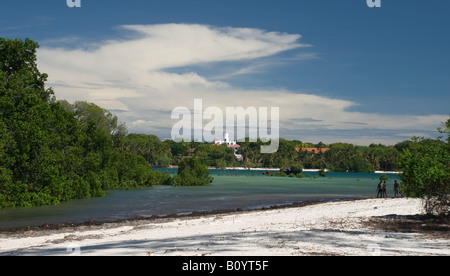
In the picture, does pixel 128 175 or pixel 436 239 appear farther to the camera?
pixel 128 175

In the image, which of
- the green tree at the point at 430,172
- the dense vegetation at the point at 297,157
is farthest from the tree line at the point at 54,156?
the dense vegetation at the point at 297,157

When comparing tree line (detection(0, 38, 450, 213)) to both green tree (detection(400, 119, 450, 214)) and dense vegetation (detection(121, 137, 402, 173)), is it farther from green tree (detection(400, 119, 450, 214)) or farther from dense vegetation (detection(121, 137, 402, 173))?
dense vegetation (detection(121, 137, 402, 173))

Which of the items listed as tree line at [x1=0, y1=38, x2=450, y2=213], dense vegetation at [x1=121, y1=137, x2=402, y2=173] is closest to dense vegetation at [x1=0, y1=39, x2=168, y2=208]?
tree line at [x1=0, y1=38, x2=450, y2=213]

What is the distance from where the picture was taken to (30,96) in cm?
3216

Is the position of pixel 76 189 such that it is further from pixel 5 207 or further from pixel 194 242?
pixel 194 242

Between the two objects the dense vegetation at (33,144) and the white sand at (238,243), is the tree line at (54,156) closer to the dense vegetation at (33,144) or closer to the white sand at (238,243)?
the dense vegetation at (33,144)

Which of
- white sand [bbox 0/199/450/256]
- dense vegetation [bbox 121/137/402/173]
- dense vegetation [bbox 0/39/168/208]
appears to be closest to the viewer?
white sand [bbox 0/199/450/256]

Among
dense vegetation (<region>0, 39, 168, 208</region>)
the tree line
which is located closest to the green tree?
the tree line

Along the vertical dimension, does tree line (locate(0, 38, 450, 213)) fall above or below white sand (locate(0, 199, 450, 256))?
above

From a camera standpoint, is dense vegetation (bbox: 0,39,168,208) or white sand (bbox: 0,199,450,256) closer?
white sand (bbox: 0,199,450,256)

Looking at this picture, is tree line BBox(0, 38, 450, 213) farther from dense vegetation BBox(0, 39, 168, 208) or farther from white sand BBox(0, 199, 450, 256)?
white sand BBox(0, 199, 450, 256)

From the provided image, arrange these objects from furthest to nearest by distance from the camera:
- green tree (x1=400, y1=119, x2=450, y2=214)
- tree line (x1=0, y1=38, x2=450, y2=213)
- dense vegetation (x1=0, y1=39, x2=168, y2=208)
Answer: dense vegetation (x1=0, y1=39, x2=168, y2=208)
tree line (x1=0, y1=38, x2=450, y2=213)
green tree (x1=400, y1=119, x2=450, y2=214)
